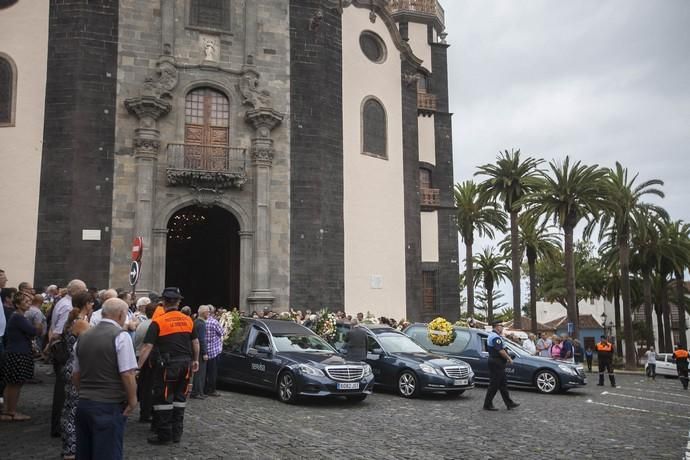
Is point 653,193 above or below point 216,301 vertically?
above

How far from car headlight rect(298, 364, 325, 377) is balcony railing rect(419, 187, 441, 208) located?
21.9 m

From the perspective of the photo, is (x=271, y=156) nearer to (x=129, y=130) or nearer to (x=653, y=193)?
(x=129, y=130)

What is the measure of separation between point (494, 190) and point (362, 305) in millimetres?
18306

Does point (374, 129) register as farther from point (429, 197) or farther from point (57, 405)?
point (57, 405)

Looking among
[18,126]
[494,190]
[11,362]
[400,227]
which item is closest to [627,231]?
[494,190]

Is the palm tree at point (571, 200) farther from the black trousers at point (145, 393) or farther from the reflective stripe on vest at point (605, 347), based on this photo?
the black trousers at point (145, 393)

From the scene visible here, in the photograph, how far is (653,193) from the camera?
120ft

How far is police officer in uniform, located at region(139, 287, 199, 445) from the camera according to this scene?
9133 millimetres

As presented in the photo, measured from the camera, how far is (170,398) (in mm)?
9203

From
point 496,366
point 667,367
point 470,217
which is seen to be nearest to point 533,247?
point 470,217

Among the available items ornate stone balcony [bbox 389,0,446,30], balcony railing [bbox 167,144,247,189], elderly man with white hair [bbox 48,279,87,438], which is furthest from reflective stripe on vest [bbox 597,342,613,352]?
ornate stone balcony [bbox 389,0,446,30]

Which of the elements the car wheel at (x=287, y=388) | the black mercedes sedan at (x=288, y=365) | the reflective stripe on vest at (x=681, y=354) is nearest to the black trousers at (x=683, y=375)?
the reflective stripe on vest at (x=681, y=354)

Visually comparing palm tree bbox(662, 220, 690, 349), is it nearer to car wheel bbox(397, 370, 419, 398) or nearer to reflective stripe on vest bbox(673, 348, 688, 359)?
reflective stripe on vest bbox(673, 348, 688, 359)

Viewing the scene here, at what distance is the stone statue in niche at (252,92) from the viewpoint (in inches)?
1008
